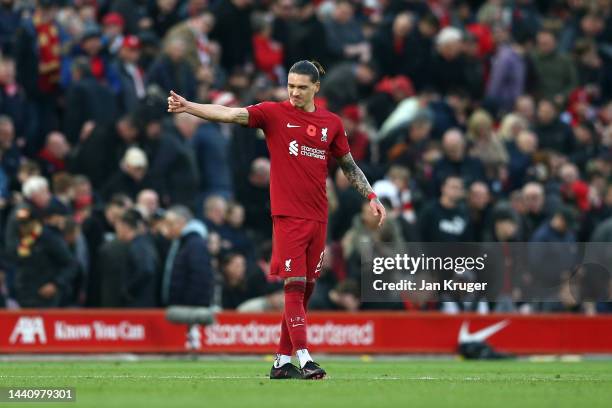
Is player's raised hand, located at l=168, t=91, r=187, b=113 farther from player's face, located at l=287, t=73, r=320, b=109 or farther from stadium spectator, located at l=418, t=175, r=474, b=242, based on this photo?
stadium spectator, located at l=418, t=175, r=474, b=242

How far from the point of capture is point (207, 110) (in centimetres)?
1246

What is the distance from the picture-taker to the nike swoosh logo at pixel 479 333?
20.4 m

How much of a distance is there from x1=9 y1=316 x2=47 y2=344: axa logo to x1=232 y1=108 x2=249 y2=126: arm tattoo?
6.96m

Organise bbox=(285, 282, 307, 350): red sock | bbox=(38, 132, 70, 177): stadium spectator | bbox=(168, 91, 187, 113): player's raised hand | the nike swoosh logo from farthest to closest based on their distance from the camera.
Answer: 1. bbox=(38, 132, 70, 177): stadium spectator
2. the nike swoosh logo
3. bbox=(285, 282, 307, 350): red sock
4. bbox=(168, 91, 187, 113): player's raised hand

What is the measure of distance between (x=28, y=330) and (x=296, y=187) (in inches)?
278

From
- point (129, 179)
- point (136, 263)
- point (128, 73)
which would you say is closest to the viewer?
point (136, 263)

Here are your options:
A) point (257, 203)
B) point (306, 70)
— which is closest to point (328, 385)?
point (306, 70)

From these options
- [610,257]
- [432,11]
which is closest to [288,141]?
[610,257]

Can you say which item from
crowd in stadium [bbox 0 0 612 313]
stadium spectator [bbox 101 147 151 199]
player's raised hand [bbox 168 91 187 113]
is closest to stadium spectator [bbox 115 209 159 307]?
crowd in stadium [bbox 0 0 612 313]

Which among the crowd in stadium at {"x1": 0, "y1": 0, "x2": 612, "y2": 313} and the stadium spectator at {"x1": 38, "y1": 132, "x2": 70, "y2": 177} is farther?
the stadium spectator at {"x1": 38, "y1": 132, "x2": 70, "y2": 177}

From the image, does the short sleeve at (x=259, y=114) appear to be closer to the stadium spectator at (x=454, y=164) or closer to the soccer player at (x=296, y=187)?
the soccer player at (x=296, y=187)

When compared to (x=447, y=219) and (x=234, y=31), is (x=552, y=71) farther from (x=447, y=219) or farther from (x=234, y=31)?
(x=447, y=219)

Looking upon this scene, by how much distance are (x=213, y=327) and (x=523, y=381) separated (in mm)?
7251

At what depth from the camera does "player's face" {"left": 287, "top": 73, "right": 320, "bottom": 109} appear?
12.7 meters
